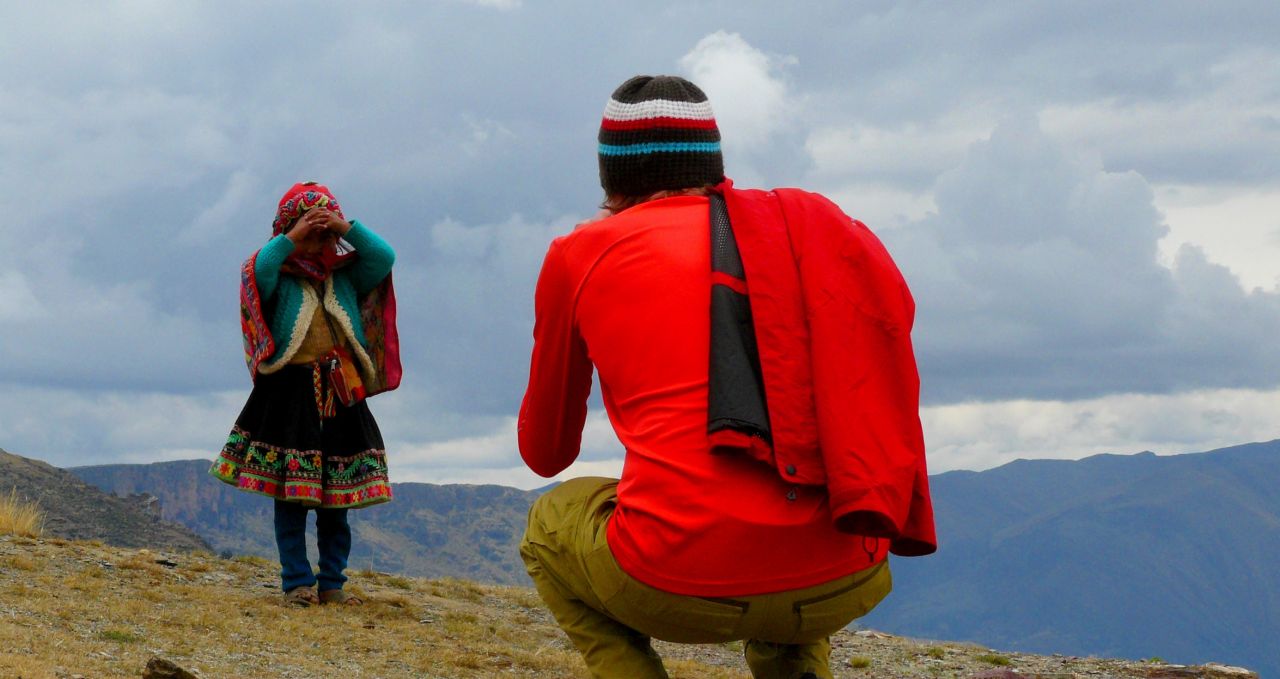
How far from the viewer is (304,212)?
366 inches

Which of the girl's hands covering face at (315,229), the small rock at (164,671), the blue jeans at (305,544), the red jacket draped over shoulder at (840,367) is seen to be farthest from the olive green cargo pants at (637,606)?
the blue jeans at (305,544)

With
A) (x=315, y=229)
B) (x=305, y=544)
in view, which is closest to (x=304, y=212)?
(x=315, y=229)

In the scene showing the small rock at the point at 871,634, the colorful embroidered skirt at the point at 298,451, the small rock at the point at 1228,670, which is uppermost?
the colorful embroidered skirt at the point at 298,451

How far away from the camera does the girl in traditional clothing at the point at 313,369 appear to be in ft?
30.3

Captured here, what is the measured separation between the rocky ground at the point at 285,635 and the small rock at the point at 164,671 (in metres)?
0.50

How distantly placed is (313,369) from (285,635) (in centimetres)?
181

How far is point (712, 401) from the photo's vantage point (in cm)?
360

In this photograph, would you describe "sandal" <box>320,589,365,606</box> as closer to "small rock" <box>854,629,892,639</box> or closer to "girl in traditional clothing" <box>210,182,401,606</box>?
"girl in traditional clothing" <box>210,182,401,606</box>

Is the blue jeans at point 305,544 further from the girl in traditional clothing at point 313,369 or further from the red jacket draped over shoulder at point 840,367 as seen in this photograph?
the red jacket draped over shoulder at point 840,367

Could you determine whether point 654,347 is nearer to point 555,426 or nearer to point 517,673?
point 555,426

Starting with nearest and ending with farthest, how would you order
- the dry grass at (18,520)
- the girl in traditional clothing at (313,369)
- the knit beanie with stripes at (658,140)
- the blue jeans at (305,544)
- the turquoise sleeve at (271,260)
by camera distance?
the knit beanie with stripes at (658,140), the turquoise sleeve at (271,260), the girl in traditional clothing at (313,369), the blue jeans at (305,544), the dry grass at (18,520)

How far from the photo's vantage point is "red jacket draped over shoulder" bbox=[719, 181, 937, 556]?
3.54m

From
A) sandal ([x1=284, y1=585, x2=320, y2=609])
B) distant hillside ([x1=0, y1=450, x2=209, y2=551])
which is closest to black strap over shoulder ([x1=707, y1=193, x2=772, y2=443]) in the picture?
sandal ([x1=284, y1=585, x2=320, y2=609])

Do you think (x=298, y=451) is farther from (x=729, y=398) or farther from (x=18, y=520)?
(x=729, y=398)
